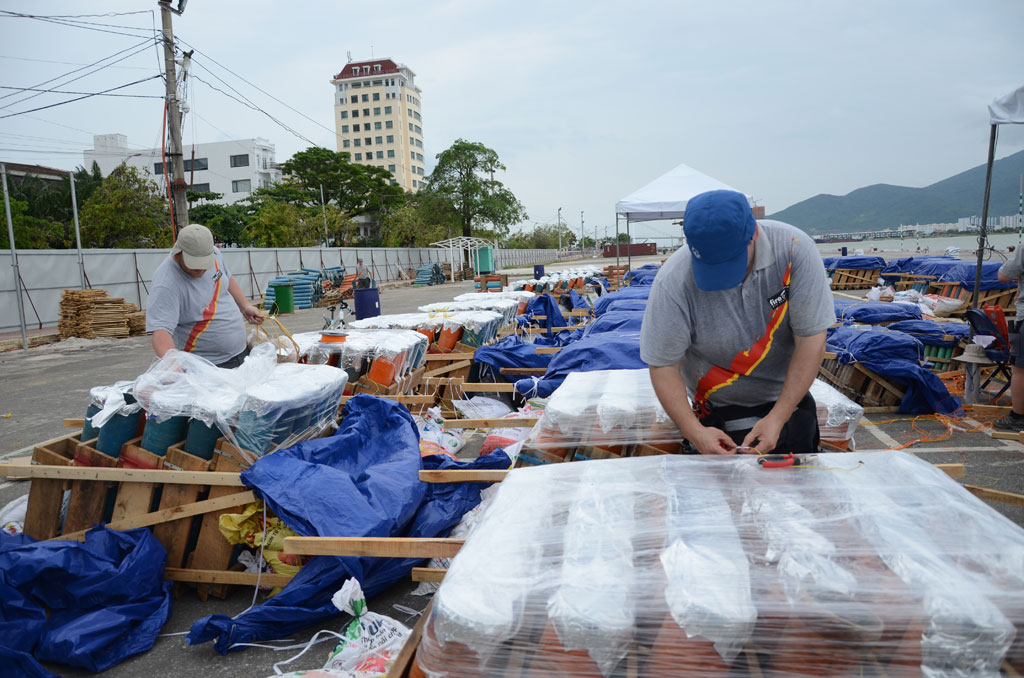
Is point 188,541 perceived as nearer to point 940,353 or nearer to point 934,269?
point 940,353

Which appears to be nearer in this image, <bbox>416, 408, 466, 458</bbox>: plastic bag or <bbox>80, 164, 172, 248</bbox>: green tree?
<bbox>416, 408, 466, 458</bbox>: plastic bag

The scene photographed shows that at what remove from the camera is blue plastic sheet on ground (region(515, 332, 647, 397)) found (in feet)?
16.8

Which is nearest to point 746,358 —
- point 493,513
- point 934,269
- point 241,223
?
point 493,513

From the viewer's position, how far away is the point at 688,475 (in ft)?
6.86

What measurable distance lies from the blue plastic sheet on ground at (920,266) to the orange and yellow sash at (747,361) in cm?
1632

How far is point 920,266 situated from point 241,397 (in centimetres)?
1959

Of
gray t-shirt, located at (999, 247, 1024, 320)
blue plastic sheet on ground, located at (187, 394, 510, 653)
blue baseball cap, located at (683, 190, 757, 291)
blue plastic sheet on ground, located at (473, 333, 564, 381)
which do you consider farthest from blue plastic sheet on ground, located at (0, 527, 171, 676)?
gray t-shirt, located at (999, 247, 1024, 320)

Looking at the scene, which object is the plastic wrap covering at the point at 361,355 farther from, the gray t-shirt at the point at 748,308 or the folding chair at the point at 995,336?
the folding chair at the point at 995,336

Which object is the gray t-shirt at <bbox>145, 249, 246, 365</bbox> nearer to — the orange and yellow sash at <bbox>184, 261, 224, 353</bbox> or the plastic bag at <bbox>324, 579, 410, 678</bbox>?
the orange and yellow sash at <bbox>184, 261, 224, 353</bbox>

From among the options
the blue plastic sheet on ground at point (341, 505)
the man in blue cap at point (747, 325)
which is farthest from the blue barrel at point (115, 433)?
the man in blue cap at point (747, 325)

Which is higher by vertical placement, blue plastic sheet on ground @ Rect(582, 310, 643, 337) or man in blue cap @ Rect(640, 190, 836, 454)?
man in blue cap @ Rect(640, 190, 836, 454)

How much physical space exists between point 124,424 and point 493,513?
2.75m

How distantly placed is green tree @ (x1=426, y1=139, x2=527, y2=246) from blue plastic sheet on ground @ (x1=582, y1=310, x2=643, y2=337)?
53.0 metres

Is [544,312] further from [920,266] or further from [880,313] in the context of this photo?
[920,266]
